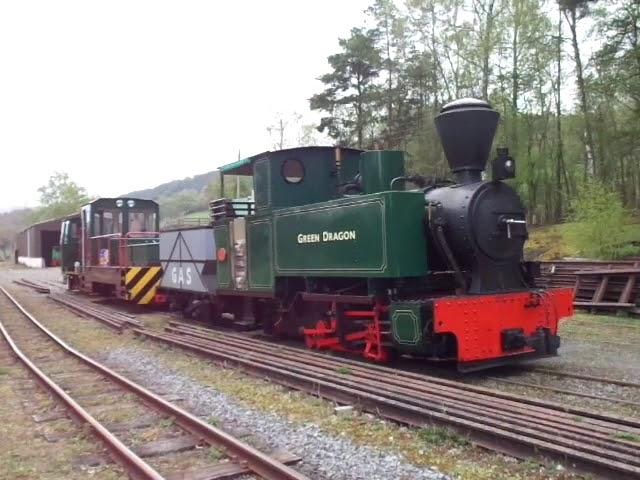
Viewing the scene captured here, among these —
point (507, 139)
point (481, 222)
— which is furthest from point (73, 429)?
point (507, 139)

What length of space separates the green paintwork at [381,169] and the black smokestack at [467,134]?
0.66 meters

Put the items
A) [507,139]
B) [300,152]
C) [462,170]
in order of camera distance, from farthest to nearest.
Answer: [507,139] → [300,152] → [462,170]

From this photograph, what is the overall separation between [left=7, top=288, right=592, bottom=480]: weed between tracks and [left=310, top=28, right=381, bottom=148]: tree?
20.3 meters

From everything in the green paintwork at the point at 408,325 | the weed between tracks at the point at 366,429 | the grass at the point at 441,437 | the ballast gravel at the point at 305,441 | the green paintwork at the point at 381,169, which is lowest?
the ballast gravel at the point at 305,441

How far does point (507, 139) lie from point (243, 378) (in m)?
23.8

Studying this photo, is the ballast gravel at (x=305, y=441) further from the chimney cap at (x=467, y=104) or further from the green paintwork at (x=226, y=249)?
the chimney cap at (x=467, y=104)

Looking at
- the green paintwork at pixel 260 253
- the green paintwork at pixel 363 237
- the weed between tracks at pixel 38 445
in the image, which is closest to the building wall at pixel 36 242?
the green paintwork at pixel 260 253

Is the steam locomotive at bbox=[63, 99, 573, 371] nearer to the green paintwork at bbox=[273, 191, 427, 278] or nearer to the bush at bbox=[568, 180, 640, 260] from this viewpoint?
the green paintwork at bbox=[273, 191, 427, 278]

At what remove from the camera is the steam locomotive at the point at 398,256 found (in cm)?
662

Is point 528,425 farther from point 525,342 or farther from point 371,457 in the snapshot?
point 525,342

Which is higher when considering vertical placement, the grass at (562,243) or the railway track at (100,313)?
the grass at (562,243)

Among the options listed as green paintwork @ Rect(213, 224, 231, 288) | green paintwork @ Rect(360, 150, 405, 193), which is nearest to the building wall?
green paintwork @ Rect(213, 224, 231, 288)

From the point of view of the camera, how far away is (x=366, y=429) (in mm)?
5027

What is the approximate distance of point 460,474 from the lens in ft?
12.9
